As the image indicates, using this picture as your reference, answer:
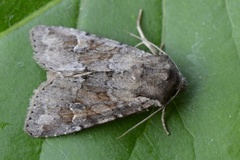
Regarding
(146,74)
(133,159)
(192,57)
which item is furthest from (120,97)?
(192,57)

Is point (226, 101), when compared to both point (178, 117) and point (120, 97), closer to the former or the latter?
point (178, 117)

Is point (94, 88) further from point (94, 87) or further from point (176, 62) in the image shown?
point (176, 62)

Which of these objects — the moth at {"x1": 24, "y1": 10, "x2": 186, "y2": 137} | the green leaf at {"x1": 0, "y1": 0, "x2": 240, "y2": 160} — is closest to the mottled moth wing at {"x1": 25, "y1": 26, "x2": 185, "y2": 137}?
the moth at {"x1": 24, "y1": 10, "x2": 186, "y2": 137}

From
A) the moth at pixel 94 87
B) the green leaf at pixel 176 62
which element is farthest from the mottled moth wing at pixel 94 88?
the green leaf at pixel 176 62

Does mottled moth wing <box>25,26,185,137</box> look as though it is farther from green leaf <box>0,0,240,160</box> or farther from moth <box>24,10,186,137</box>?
green leaf <box>0,0,240,160</box>

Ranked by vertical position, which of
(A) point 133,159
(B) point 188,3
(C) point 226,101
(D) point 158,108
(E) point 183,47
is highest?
(B) point 188,3

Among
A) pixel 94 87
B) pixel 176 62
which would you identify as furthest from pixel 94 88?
pixel 176 62
